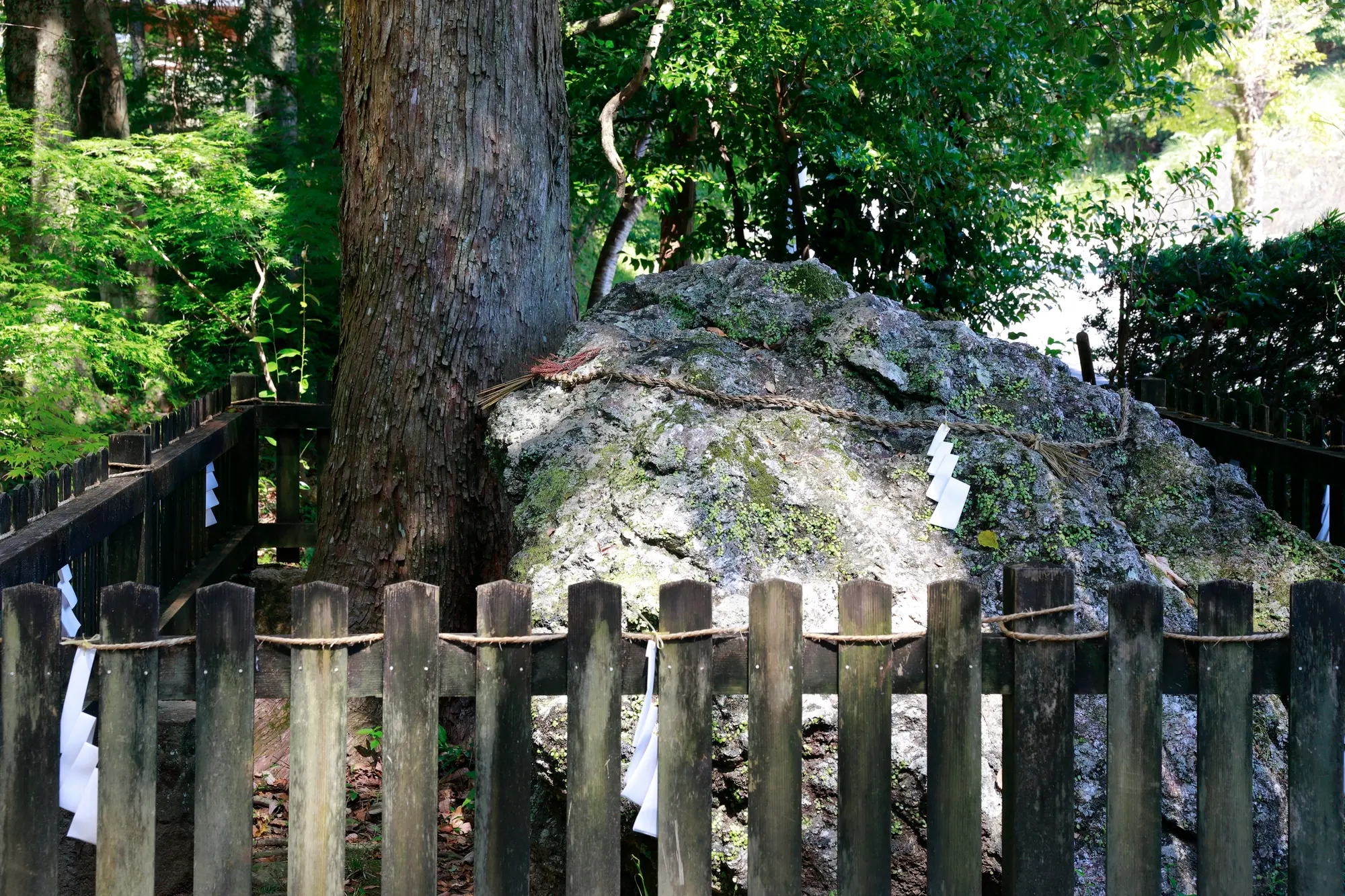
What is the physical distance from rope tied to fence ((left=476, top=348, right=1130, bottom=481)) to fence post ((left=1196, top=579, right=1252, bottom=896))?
1268 mm

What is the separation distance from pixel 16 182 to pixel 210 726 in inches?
237

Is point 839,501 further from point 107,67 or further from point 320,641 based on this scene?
point 107,67

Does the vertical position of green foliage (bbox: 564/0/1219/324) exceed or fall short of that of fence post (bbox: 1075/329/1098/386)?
it exceeds it

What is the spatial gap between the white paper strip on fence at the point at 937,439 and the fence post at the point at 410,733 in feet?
6.23

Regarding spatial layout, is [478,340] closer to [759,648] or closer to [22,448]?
[759,648]

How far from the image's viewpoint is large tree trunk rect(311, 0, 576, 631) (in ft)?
14.6

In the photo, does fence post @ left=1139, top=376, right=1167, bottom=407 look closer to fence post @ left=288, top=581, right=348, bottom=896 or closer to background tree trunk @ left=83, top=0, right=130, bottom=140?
fence post @ left=288, top=581, right=348, bottom=896

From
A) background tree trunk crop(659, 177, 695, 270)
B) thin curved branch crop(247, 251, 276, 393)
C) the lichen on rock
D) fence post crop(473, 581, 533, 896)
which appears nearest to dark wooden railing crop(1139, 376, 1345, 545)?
the lichen on rock

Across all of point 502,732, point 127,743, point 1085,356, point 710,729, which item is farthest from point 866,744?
point 1085,356

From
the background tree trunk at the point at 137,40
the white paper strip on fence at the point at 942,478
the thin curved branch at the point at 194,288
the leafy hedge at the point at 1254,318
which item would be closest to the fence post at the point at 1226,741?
the white paper strip on fence at the point at 942,478

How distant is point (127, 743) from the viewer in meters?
2.51

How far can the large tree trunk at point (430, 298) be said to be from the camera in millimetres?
4441

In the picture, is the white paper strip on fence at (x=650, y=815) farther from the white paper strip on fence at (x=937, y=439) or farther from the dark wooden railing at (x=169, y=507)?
the dark wooden railing at (x=169, y=507)

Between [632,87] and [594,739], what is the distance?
573 cm
